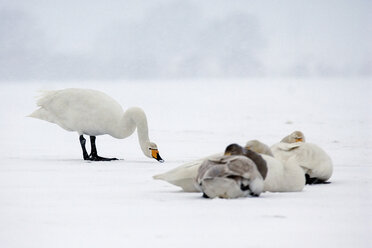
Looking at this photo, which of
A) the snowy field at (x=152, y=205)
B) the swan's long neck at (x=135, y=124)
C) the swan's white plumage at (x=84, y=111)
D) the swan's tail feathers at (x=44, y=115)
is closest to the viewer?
the snowy field at (x=152, y=205)

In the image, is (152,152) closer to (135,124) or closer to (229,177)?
(135,124)

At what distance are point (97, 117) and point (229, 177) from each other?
4826mm

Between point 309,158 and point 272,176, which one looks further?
point 309,158

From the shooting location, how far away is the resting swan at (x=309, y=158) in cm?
691

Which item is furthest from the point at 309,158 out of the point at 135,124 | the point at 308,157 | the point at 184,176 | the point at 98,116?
the point at 98,116

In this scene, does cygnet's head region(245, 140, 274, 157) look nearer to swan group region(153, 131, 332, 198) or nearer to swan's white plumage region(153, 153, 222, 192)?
swan group region(153, 131, 332, 198)

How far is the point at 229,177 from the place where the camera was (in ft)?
18.4

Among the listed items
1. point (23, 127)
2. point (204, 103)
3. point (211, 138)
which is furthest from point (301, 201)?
point (204, 103)

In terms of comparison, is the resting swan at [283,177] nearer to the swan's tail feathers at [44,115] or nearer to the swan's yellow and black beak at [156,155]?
the swan's yellow and black beak at [156,155]

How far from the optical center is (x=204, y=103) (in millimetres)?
26578

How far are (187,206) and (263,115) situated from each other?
51.3ft

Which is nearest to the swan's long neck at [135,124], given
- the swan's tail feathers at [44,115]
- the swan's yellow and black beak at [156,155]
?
the swan's yellow and black beak at [156,155]

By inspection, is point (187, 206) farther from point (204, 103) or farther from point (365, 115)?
point (204, 103)

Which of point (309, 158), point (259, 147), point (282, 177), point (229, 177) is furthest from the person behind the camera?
point (309, 158)
